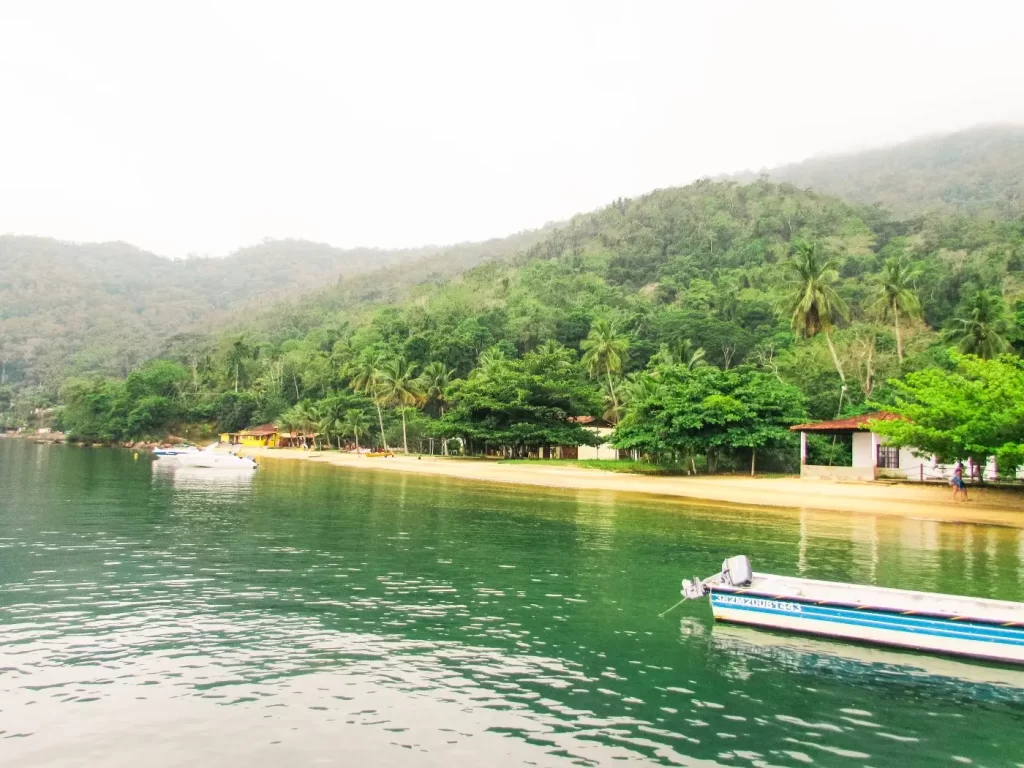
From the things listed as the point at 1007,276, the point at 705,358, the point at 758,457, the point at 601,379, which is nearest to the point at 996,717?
the point at 758,457

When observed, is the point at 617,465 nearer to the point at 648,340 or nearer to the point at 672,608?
the point at 648,340

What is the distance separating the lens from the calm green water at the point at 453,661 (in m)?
8.45

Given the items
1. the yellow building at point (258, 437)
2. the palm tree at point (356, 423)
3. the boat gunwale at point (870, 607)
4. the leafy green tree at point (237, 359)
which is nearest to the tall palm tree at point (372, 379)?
the palm tree at point (356, 423)

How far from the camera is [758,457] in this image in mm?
50844

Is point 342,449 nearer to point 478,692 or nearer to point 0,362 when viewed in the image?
point 478,692

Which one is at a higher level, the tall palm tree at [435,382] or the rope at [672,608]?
the tall palm tree at [435,382]

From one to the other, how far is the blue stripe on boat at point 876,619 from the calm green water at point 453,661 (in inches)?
17.0

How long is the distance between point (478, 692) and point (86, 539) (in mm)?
16718

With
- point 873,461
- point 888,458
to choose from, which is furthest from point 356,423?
point 888,458

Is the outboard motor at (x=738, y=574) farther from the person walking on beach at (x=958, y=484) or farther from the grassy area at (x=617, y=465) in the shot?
the grassy area at (x=617, y=465)

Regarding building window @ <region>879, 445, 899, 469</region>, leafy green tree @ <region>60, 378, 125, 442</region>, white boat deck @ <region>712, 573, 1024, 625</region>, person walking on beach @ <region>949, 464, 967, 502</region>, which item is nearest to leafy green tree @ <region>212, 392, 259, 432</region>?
leafy green tree @ <region>60, 378, 125, 442</region>

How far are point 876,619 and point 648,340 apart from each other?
86.4 m

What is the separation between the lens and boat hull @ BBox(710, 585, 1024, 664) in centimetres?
1130

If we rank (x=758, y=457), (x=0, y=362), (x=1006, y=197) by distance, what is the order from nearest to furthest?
1. (x=758, y=457)
2. (x=1006, y=197)
3. (x=0, y=362)
